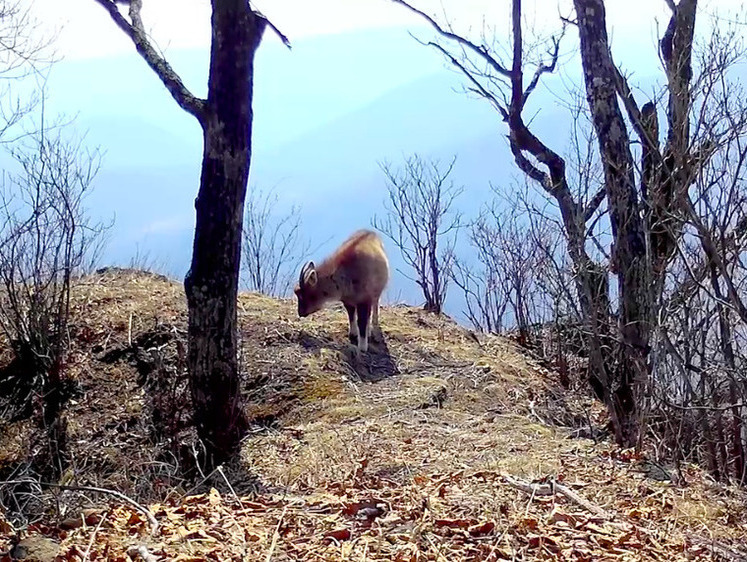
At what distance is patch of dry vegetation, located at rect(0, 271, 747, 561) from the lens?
12.7 ft

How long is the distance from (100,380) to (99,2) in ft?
13.3

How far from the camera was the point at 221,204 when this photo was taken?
7402mm

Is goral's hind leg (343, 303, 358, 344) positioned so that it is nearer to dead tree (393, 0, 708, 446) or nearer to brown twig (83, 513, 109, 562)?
dead tree (393, 0, 708, 446)

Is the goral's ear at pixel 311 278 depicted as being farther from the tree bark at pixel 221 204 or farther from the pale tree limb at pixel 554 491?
the pale tree limb at pixel 554 491

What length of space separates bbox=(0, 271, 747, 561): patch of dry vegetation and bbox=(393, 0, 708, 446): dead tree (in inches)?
23.6

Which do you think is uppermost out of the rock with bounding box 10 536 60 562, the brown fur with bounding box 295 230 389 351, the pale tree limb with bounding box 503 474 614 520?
the brown fur with bounding box 295 230 389 351

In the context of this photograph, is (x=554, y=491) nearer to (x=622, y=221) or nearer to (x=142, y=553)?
(x=142, y=553)

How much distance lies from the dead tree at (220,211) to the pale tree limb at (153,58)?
13 millimetres

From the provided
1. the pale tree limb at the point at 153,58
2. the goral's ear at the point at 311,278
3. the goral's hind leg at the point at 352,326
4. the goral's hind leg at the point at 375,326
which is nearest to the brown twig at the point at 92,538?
the pale tree limb at the point at 153,58

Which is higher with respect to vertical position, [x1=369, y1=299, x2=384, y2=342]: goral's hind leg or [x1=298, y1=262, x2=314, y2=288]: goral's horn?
[x1=298, y1=262, x2=314, y2=288]: goral's horn

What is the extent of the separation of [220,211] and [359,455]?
7.40 feet

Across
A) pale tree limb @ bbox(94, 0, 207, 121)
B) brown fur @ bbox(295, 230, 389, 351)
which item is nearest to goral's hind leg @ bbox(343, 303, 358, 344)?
brown fur @ bbox(295, 230, 389, 351)

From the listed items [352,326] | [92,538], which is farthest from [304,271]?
[92,538]

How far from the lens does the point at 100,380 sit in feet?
33.0
